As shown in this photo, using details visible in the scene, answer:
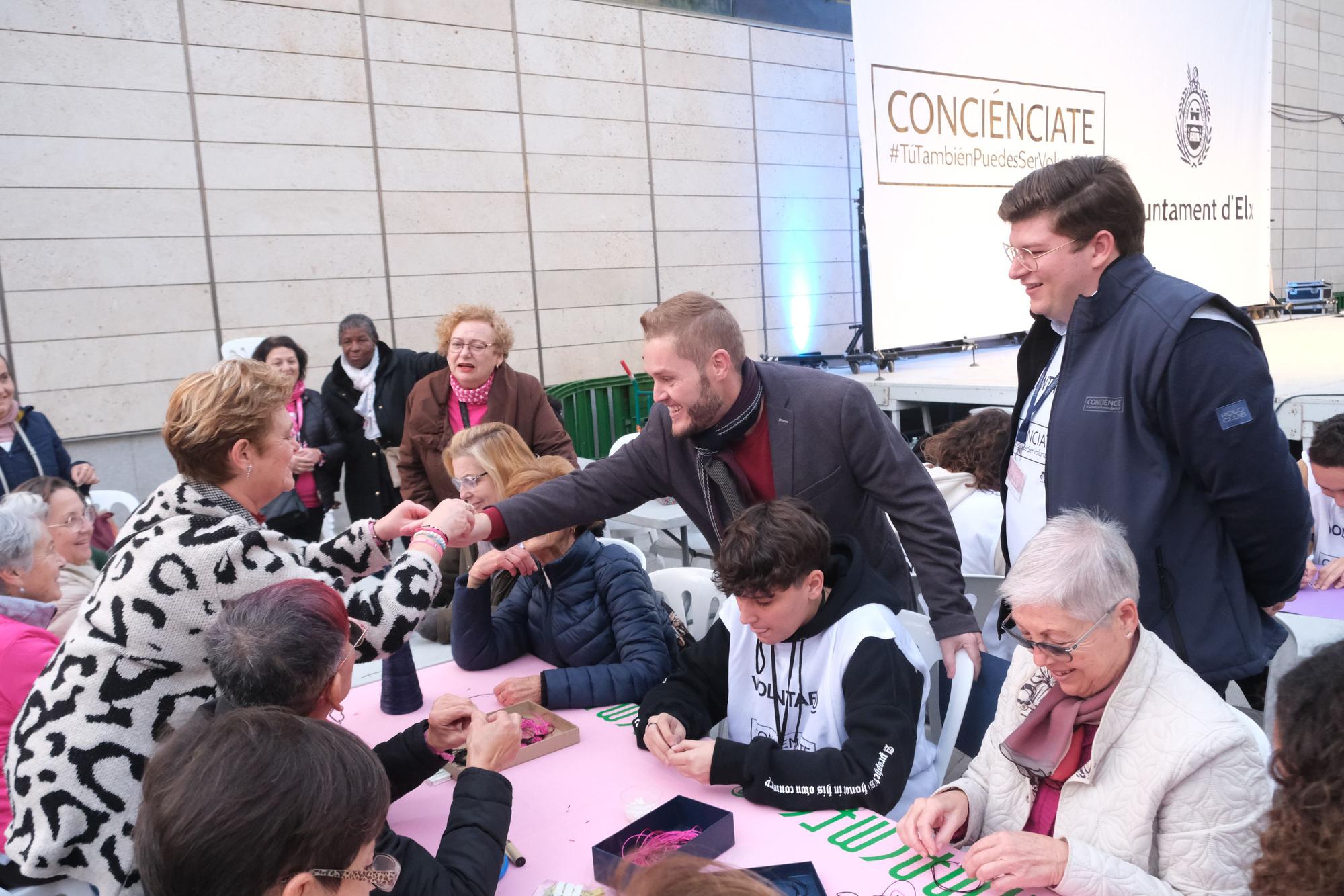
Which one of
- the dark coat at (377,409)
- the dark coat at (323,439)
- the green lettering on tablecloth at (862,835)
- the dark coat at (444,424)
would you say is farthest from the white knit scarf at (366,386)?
the green lettering on tablecloth at (862,835)

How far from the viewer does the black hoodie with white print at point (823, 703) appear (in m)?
1.73

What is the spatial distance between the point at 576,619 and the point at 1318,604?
240cm

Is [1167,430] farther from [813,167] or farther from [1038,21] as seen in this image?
[813,167]

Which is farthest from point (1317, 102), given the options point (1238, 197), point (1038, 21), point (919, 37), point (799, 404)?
point (799, 404)

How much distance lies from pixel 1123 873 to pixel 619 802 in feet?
2.93

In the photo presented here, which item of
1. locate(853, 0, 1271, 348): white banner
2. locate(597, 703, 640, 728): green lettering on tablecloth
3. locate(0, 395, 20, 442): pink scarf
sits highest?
locate(853, 0, 1271, 348): white banner

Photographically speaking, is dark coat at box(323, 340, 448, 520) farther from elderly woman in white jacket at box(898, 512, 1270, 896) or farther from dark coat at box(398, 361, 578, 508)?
elderly woman in white jacket at box(898, 512, 1270, 896)

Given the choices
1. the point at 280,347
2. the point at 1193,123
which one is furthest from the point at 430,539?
the point at 1193,123

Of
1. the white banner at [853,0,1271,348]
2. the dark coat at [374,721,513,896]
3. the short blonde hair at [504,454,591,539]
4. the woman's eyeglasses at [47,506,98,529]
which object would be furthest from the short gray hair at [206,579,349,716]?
the white banner at [853,0,1271,348]

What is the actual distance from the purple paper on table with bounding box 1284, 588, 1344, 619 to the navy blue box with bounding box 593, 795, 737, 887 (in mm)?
2175

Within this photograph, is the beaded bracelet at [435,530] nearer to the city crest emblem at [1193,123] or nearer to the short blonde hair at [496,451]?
the short blonde hair at [496,451]

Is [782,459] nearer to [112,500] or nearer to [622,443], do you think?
[622,443]

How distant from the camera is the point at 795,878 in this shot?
1.43 metres

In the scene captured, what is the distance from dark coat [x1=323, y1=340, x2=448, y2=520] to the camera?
5.50 metres
